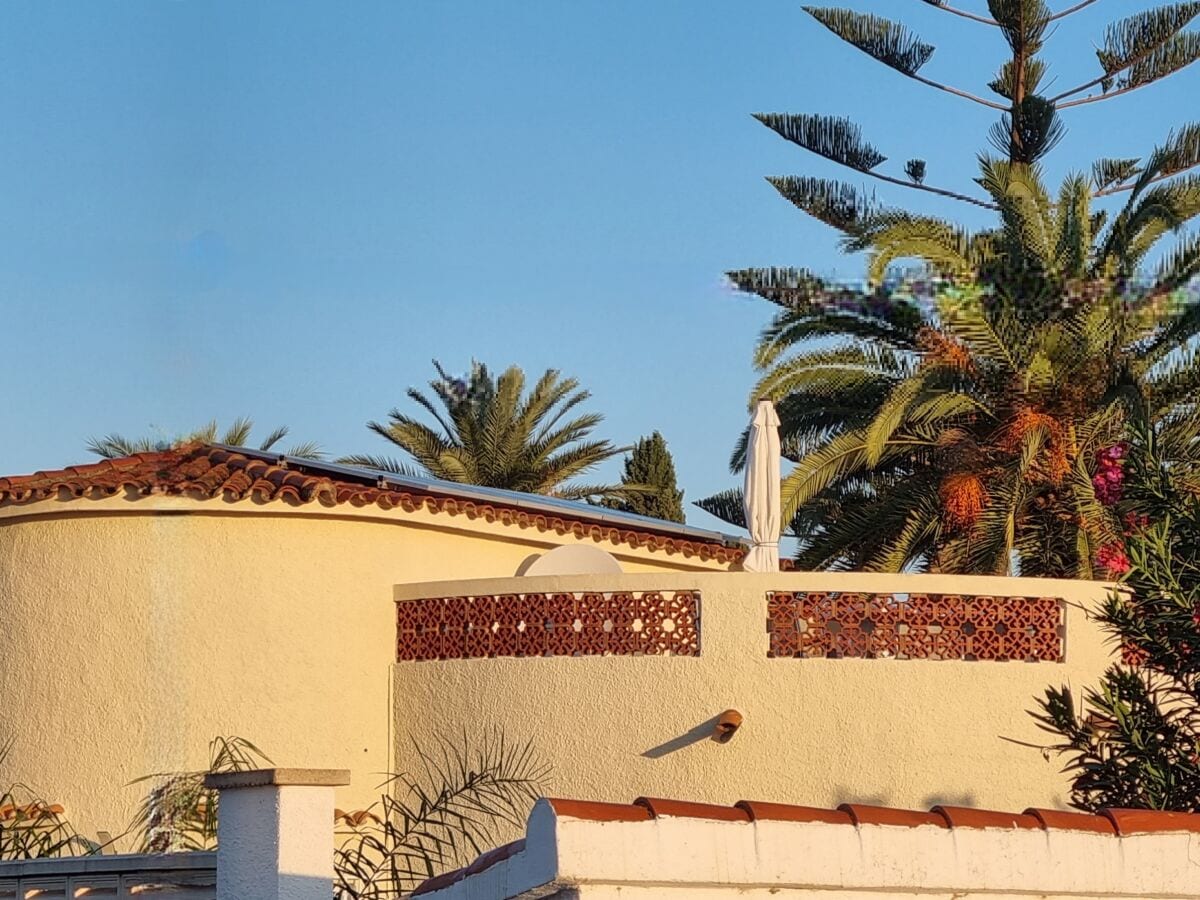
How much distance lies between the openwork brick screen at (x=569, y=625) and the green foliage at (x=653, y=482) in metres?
17.5

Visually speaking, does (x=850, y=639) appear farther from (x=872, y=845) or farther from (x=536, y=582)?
(x=872, y=845)

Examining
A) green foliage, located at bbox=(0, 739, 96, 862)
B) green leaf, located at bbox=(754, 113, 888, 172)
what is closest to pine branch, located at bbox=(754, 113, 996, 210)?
green leaf, located at bbox=(754, 113, 888, 172)

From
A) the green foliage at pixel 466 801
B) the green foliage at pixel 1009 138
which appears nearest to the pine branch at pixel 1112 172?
the green foliage at pixel 1009 138

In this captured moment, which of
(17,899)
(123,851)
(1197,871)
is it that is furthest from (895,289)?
(1197,871)

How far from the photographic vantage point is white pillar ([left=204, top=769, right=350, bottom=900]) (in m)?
8.51

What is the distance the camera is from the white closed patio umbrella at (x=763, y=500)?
52.2 ft

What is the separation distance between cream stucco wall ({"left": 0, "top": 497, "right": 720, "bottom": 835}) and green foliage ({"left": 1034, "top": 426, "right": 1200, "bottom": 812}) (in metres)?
6.69

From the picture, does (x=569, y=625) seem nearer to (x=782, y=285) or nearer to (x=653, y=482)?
(x=782, y=285)

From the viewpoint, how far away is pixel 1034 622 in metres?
14.7

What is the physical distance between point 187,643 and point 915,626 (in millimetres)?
5499

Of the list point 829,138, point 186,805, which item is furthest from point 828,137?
point 186,805

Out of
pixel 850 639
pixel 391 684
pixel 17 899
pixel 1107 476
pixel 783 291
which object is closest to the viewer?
pixel 17 899

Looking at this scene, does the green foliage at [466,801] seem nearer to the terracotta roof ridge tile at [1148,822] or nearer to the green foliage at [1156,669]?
the green foliage at [1156,669]

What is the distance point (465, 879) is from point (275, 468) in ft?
30.4
